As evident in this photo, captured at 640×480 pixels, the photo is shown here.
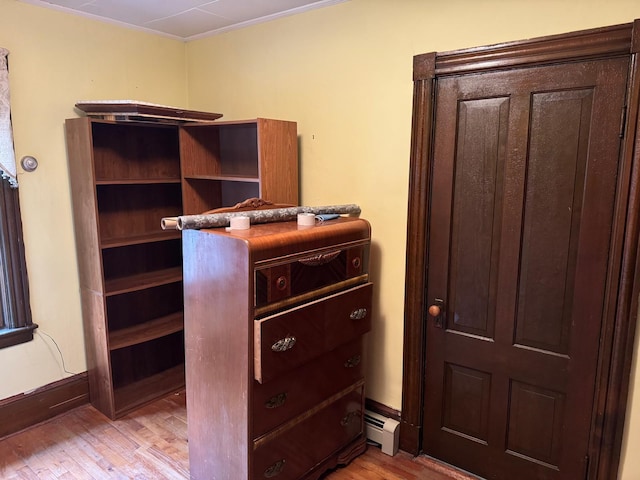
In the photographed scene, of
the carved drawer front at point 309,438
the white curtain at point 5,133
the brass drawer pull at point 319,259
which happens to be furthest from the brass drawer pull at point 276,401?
the white curtain at point 5,133

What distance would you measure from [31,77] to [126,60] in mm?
585

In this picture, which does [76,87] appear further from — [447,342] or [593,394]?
[593,394]

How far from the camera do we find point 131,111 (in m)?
2.37

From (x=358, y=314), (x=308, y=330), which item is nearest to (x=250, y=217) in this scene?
(x=308, y=330)

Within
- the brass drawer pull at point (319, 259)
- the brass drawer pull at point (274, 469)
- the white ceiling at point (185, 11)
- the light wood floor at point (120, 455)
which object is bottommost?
the light wood floor at point (120, 455)

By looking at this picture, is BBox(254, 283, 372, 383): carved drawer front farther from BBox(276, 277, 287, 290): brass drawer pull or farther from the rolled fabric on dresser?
the rolled fabric on dresser

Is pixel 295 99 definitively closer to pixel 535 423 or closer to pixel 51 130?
pixel 51 130

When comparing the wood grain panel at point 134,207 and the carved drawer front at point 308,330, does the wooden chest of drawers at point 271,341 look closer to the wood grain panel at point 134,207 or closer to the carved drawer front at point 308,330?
the carved drawer front at point 308,330

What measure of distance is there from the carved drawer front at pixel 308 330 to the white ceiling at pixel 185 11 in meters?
1.55

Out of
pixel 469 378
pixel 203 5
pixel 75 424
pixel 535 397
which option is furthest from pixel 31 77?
pixel 535 397

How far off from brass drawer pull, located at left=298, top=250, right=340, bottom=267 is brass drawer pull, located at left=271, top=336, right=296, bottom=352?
314 millimetres

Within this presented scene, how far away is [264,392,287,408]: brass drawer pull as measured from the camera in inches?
72.4

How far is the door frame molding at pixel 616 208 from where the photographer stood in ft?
5.38

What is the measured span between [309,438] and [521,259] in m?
1.24
